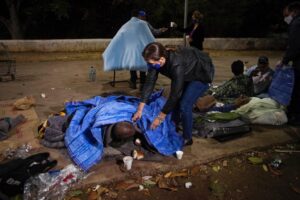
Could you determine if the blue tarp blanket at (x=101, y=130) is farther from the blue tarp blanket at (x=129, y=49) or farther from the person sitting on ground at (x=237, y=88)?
the blue tarp blanket at (x=129, y=49)

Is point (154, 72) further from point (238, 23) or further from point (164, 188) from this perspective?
point (238, 23)

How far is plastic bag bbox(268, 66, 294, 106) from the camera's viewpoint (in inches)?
206

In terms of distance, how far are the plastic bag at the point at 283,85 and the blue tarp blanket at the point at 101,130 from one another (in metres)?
2.08

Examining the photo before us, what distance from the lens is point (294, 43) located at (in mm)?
4898

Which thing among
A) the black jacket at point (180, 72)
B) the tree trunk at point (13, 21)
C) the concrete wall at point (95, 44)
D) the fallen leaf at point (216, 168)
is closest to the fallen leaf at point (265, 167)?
the fallen leaf at point (216, 168)

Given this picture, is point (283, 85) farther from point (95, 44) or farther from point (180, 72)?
point (95, 44)

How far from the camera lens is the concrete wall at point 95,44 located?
38.2ft

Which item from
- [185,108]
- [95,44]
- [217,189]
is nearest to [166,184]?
[217,189]

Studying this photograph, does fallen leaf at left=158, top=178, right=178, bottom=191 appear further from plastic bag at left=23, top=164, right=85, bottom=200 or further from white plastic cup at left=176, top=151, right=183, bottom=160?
plastic bag at left=23, top=164, right=85, bottom=200

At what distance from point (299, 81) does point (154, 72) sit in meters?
2.63

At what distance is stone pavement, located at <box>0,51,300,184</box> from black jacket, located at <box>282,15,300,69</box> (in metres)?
1.09

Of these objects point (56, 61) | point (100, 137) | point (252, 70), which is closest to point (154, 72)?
point (100, 137)

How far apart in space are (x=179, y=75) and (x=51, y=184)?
181cm

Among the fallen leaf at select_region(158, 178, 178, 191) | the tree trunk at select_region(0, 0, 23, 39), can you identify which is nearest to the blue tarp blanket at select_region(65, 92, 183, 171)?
the fallen leaf at select_region(158, 178, 178, 191)
